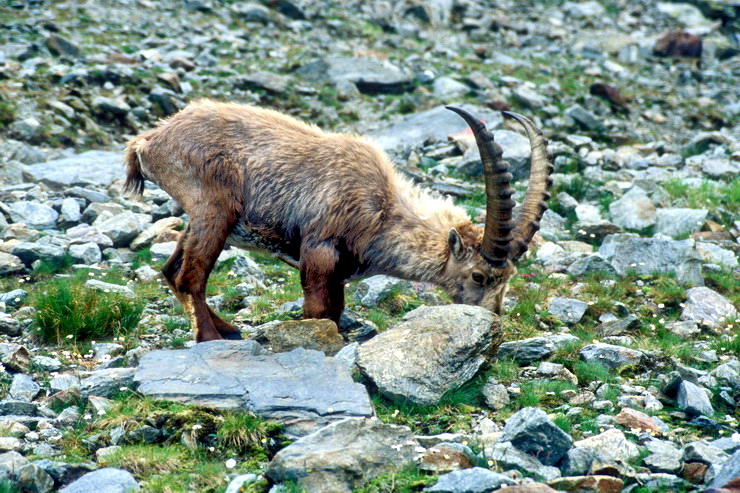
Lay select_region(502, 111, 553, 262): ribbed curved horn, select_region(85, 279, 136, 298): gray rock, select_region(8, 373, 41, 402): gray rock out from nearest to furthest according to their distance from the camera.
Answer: select_region(8, 373, 41, 402): gray rock < select_region(502, 111, 553, 262): ribbed curved horn < select_region(85, 279, 136, 298): gray rock

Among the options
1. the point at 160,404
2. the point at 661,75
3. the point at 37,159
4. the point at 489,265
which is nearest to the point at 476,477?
the point at 160,404

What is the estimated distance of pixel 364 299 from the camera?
8633 mm

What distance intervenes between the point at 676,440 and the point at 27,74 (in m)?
12.4

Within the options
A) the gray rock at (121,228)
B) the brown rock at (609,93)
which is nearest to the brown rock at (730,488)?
the gray rock at (121,228)

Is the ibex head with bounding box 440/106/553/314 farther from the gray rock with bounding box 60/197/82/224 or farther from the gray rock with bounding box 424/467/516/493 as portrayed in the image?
the gray rock with bounding box 60/197/82/224

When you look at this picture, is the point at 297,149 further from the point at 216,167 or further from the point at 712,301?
the point at 712,301

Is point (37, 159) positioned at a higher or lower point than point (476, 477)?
lower

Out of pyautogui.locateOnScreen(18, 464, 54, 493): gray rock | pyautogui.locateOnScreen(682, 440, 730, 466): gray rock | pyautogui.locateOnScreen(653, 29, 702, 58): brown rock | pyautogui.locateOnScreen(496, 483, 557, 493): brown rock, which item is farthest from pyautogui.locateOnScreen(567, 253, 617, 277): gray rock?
pyautogui.locateOnScreen(653, 29, 702, 58): brown rock

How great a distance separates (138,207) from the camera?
10.9 meters

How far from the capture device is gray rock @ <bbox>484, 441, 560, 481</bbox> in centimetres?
494

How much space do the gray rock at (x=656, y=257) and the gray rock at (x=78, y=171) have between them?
6667mm

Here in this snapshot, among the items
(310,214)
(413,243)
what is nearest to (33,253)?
(310,214)

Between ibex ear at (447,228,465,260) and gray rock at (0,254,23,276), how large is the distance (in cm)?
447

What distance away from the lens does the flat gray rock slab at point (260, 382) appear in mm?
5539
